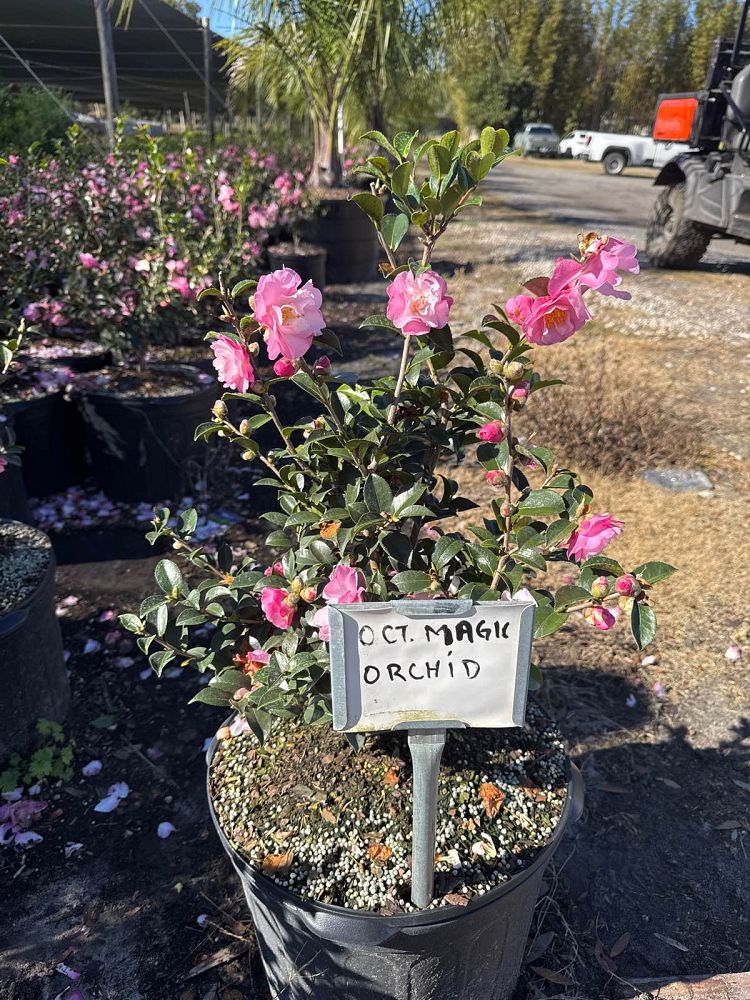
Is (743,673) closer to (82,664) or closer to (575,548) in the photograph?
(575,548)

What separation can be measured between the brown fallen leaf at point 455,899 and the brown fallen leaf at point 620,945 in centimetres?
63

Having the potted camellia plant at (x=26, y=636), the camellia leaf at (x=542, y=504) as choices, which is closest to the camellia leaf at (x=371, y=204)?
the camellia leaf at (x=542, y=504)

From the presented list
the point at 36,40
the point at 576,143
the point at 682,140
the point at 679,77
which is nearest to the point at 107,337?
the point at 682,140

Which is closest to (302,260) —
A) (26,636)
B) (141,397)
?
(141,397)

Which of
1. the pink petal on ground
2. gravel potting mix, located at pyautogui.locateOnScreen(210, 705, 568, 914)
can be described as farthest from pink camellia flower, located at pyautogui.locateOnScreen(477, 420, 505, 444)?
the pink petal on ground

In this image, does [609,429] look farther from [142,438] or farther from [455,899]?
[455,899]

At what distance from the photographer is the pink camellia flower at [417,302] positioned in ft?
3.48

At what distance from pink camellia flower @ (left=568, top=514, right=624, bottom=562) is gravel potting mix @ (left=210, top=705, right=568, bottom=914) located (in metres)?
0.49

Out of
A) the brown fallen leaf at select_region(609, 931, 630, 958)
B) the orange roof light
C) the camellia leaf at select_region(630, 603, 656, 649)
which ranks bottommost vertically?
the brown fallen leaf at select_region(609, 931, 630, 958)

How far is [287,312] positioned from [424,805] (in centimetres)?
73

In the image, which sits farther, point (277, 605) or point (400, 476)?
point (400, 476)

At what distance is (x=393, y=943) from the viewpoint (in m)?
1.14

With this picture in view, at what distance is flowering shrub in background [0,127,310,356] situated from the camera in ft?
11.1

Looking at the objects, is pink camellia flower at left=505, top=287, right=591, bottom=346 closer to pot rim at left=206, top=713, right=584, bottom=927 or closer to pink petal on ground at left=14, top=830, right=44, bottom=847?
pot rim at left=206, top=713, right=584, bottom=927
